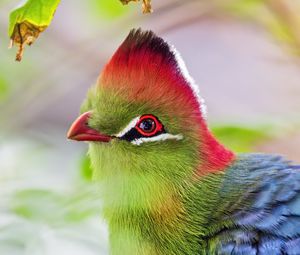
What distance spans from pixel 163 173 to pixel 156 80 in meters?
0.36

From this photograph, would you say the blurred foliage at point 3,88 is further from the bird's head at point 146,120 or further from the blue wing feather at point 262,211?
the blue wing feather at point 262,211

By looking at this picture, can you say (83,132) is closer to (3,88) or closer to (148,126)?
(148,126)

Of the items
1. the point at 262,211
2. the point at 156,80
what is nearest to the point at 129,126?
the point at 156,80

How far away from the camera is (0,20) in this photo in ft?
13.0

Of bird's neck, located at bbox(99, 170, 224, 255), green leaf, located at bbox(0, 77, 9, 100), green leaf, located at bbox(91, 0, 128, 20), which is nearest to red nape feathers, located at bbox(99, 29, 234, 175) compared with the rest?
bird's neck, located at bbox(99, 170, 224, 255)

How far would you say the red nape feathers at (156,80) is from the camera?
8.76 ft

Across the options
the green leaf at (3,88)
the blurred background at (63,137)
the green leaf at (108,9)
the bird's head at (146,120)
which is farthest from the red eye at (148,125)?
the green leaf at (108,9)

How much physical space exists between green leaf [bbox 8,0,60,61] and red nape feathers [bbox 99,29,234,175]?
0.67 metres

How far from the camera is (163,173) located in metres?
2.76

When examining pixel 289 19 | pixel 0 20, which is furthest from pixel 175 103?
pixel 0 20

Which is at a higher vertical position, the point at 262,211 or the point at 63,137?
the point at 63,137

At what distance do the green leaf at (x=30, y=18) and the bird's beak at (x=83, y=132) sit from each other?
0.65 m

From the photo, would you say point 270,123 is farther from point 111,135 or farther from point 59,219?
point 59,219

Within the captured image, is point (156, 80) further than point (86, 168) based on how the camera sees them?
No
